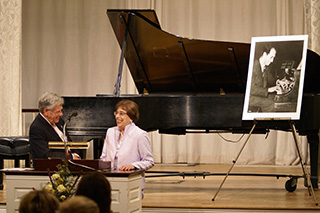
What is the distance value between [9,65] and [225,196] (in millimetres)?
4202

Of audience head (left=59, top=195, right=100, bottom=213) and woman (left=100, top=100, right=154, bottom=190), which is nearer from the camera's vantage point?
audience head (left=59, top=195, right=100, bottom=213)

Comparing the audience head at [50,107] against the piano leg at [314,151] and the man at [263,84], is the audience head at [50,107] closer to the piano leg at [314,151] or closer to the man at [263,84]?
the man at [263,84]

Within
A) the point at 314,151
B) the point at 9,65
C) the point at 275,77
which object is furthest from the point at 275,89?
the point at 9,65

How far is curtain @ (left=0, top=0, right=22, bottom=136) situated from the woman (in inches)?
172

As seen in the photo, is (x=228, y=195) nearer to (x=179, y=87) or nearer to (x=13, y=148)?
(x=179, y=87)

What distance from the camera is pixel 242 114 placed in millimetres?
5488

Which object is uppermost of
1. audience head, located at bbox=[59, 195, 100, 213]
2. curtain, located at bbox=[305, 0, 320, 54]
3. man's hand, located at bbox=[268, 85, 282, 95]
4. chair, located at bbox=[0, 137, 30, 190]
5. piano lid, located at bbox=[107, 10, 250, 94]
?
curtain, located at bbox=[305, 0, 320, 54]

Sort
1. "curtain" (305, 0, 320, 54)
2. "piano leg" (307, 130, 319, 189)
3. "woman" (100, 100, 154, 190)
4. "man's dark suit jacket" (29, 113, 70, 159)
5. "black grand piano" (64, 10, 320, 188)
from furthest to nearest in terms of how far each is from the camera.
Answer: "curtain" (305, 0, 320, 54) < "piano leg" (307, 130, 319, 189) < "black grand piano" (64, 10, 320, 188) < "man's dark suit jacket" (29, 113, 70, 159) < "woman" (100, 100, 154, 190)

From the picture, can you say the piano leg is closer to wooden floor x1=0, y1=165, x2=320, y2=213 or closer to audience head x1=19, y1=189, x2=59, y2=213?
wooden floor x1=0, y1=165, x2=320, y2=213

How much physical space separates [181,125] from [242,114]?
635mm

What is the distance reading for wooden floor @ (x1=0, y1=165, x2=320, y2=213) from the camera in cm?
480

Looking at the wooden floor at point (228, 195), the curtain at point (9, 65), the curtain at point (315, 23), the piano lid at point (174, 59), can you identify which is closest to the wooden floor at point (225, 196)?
the wooden floor at point (228, 195)

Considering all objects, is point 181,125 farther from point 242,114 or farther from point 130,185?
point 130,185

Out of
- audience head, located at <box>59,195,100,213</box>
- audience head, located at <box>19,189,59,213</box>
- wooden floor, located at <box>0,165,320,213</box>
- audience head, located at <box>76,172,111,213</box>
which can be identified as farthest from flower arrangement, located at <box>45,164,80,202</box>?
audience head, located at <box>59,195,100,213</box>
